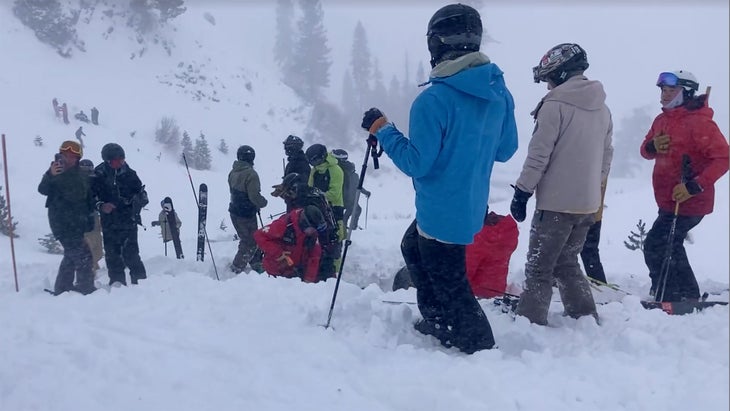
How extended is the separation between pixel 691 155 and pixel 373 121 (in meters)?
2.94

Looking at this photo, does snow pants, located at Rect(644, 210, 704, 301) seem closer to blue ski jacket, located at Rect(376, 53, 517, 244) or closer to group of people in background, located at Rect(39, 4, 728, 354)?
group of people in background, located at Rect(39, 4, 728, 354)

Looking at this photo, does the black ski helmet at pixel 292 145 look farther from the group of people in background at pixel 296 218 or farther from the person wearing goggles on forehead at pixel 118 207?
the person wearing goggles on forehead at pixel 118 207

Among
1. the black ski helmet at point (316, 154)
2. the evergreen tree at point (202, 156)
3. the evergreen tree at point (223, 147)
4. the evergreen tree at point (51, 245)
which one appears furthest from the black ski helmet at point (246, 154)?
the evergreen tree at point (223, 147)

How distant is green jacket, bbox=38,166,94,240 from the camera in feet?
18.2

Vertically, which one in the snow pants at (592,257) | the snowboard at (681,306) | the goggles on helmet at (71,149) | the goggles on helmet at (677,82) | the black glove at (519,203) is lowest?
the snowboard at (681,306)

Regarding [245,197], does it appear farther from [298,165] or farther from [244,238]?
[298,165]

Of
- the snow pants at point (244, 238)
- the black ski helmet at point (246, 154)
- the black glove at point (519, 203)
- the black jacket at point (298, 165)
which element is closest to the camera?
the black glove at point (519, 203)

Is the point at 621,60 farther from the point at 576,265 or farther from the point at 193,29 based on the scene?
the point at 576,265

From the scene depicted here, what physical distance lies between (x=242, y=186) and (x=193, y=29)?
3606 centimetres

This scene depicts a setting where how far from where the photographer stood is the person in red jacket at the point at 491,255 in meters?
4.46

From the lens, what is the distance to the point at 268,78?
137ft

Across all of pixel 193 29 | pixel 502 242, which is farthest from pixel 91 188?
pixel 193 29

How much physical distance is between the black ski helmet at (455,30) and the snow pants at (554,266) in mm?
1244

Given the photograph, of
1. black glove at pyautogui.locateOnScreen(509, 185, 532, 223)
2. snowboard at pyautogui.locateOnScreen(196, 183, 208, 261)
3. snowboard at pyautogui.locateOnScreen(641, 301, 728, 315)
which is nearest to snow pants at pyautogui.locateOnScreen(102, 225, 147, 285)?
snowboard at pyautogui.locateOnScreen(196, 183, 208, 261)
